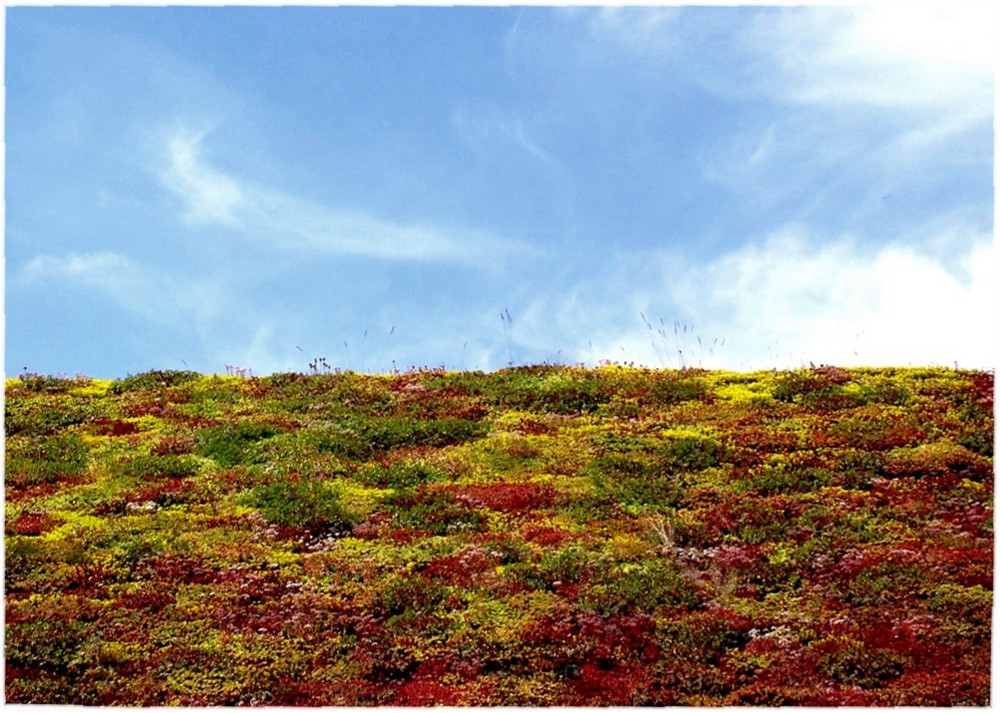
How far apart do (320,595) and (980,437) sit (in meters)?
13.8

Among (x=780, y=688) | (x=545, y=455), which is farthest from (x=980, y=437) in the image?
(x=780, y=688)

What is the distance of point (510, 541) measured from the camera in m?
18.7

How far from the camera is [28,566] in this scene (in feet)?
60.8

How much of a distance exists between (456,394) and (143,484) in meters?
7.91

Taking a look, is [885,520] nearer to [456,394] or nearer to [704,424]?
[704,424]

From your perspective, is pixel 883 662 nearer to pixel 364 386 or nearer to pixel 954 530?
pixel 954 530

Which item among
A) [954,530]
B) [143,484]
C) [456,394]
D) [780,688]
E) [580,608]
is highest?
[456,394]

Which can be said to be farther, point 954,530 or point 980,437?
point 980,437

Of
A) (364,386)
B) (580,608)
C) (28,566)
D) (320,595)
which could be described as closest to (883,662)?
(580,608)

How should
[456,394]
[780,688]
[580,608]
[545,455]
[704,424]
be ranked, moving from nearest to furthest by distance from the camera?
[780,688] < [580,608] < [545,455] < [704,424] < [456,394]

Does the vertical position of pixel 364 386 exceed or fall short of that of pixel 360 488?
it exceeds it

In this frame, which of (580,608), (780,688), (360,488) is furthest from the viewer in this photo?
(360,488)

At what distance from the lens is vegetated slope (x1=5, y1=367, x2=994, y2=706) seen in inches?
599

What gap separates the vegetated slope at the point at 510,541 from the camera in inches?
599
